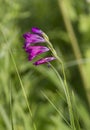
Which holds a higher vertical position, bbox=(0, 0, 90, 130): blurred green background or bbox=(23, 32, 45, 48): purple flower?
bbox=(23, 32, 45, 48): purple flower

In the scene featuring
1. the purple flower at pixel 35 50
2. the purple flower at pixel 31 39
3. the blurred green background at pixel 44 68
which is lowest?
the blurred green background at pixel 44 68

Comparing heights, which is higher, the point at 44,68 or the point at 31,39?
the point at 31,39

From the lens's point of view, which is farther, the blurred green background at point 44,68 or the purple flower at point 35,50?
the blurred green background at point 44,68

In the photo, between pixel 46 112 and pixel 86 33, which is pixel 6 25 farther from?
pixel 86 33

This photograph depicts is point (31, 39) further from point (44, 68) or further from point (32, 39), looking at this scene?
point (44, 68)

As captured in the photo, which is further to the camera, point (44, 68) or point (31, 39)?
point (44, 68)

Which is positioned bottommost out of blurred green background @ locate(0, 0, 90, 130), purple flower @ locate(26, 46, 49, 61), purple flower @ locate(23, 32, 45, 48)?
blurred green background @ locate(0, 0, 90, 130)

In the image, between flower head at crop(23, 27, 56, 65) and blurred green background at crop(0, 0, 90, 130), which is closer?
flower head at crop(23, 27, 56, 65)

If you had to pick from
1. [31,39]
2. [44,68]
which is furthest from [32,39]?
[44,68]

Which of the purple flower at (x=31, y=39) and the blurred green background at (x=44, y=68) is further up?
the purple flower at (x=31, y=39)
